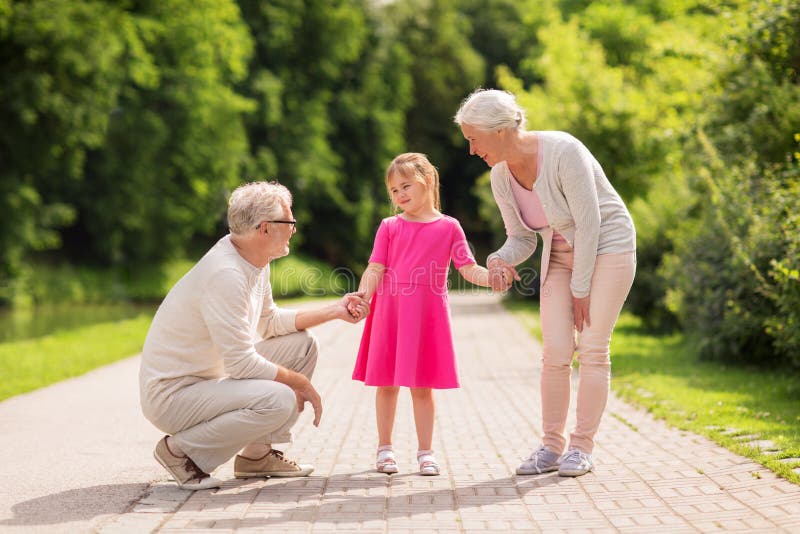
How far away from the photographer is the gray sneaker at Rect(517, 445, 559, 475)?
18.4 feet

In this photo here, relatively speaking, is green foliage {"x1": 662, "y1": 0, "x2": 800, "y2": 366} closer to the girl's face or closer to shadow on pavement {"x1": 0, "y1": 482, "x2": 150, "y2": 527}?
the girl's face

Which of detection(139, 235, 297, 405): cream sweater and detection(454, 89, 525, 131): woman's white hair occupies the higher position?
detection(454, 89, 525, 131): woman's white hair

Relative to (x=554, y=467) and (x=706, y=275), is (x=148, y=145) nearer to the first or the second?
(x=706, y=275)

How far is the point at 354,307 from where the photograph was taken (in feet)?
18.7

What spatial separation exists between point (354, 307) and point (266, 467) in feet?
3.34

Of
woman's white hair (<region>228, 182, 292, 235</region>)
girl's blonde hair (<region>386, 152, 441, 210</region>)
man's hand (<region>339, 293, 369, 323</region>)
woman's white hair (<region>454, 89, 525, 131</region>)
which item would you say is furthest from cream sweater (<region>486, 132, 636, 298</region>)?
woman's white hair (<region>228, 182, 292, 235</region>)

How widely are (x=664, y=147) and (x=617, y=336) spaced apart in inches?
311

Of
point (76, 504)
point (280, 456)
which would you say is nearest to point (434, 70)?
point (280, 456)

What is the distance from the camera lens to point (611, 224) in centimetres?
552

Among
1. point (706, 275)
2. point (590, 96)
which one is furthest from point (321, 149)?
point (706, 275)

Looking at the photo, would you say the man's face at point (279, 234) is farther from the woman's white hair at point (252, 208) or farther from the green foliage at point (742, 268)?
the green foliage at point (742, 268)

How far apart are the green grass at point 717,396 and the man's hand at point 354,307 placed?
7.92ft

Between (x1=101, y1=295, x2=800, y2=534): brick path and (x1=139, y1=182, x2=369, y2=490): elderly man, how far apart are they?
0.90 ft

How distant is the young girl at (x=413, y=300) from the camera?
5.71 m
